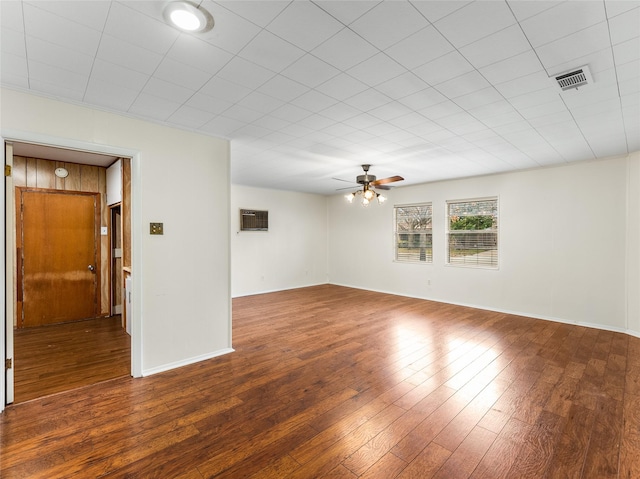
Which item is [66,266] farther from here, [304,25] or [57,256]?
[304,25]

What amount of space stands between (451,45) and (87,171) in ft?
19.5

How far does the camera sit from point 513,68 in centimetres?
216

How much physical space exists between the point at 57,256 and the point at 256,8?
5439 millimetres

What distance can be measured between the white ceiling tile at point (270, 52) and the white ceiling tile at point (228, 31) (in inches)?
1.8

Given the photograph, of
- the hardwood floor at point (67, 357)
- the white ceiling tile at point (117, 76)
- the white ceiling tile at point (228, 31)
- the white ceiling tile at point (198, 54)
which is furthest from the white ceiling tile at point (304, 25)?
the hardwood floor at point (67, 357)

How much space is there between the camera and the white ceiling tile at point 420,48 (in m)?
1.80

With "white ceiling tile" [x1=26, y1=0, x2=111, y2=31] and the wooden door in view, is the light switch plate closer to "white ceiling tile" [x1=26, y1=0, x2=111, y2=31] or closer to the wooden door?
"white ceiling tile" [x1=26, y1=0, x2=111, y2=31]

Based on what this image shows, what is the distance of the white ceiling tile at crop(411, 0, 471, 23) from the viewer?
154cm

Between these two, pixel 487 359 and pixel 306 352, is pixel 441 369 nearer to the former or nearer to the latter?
pixel 487 359

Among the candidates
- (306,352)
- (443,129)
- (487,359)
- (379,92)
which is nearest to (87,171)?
(306,352)

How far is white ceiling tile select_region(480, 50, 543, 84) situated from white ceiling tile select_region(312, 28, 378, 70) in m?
0.91

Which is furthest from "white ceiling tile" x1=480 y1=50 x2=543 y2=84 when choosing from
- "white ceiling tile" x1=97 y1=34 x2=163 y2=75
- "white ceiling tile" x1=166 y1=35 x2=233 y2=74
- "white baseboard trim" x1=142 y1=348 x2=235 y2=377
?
"white baseboard trim" x1=142 y1=348 x2=235 y2=377

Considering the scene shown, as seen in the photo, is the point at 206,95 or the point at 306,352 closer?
the point at 206,95

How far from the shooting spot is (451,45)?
74.9 inches
